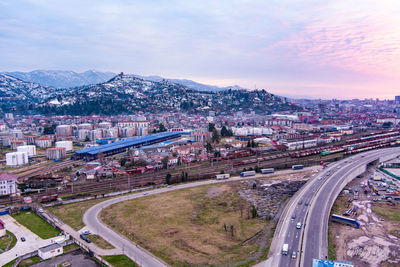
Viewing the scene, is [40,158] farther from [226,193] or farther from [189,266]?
[189,266]

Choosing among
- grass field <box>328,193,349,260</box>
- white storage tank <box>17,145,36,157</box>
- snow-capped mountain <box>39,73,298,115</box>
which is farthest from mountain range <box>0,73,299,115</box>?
grass field <box>328,193,349,260</box>

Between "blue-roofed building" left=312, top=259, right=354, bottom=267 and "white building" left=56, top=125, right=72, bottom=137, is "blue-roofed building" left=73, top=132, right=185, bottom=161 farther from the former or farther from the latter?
"blue-roofed building" left=312, top=259, right=354, bottom=267

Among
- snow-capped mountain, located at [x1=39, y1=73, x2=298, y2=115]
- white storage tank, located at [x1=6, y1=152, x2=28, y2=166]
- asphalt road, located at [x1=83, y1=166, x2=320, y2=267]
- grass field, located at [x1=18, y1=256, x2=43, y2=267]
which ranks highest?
snow-capped mountain, located at [x1=39, y1=73, x2=298, y2=115]

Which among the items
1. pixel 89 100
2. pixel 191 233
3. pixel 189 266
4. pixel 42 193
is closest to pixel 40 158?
pixel 42 193

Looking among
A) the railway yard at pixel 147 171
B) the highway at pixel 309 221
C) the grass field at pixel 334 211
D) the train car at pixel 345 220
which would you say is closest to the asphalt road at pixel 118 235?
the railway yard at pixel 147 171

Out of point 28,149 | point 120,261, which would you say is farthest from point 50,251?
point 28,149
